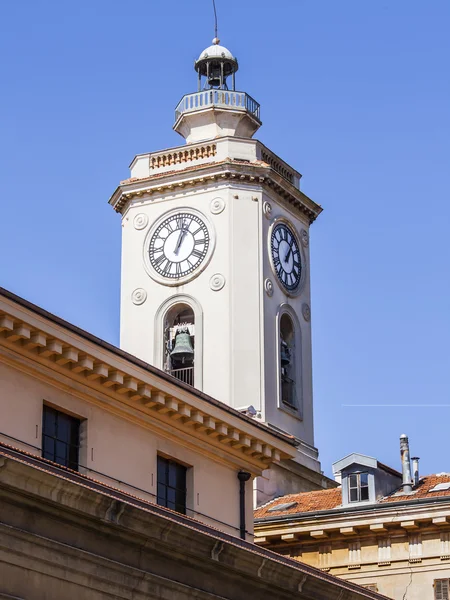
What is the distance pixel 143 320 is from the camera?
2245 inches

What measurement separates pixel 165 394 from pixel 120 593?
852 cm

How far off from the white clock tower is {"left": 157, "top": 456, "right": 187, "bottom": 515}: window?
62.8 feet

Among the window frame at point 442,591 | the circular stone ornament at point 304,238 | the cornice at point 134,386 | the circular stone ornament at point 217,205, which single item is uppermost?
the circular stone ornament at point 304,238

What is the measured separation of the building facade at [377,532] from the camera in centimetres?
4256

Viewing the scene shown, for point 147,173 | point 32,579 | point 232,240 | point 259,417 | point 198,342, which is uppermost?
point 147,173

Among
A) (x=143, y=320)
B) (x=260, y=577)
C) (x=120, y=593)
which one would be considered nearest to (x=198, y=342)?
(x=143, y=320)

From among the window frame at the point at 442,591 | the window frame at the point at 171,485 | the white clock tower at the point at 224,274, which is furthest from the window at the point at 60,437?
the white clock tower at the point at 224,274

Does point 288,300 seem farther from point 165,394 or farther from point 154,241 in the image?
point 165,394

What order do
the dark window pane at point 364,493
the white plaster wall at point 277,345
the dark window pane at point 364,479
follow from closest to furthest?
the dark window pane at point 364,493
the dark window pane at point 364,479
the white plaster wall at point 277,345

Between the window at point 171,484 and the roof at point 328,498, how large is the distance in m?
11.0

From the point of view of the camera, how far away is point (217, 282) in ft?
184

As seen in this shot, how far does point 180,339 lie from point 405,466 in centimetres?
1208

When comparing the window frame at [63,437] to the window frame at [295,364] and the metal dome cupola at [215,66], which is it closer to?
the window frame at [295,364]

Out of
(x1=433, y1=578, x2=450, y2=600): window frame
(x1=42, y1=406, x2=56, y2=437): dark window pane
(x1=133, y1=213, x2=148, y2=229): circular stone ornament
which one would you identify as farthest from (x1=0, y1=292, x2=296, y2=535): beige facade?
(x1=133, y1=213, x2=148, y2=229): circular stone ornament
